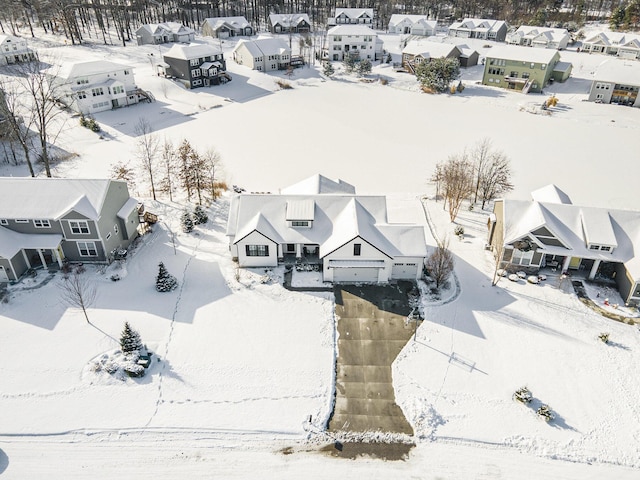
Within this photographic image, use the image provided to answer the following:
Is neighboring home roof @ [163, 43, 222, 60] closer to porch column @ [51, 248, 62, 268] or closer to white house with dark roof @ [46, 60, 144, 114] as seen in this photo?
white house with dark roof @ [46, 60, 144, 114]

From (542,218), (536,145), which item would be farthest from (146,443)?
(536,145)

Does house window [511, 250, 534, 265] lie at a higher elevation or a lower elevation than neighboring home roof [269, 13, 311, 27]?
lower

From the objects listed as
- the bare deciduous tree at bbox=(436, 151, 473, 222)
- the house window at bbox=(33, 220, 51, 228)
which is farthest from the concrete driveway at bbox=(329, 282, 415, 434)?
the house window at bbox=(33, 220, 51, 228)

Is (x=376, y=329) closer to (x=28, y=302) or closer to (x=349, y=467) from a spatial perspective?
(x=349, y=467)

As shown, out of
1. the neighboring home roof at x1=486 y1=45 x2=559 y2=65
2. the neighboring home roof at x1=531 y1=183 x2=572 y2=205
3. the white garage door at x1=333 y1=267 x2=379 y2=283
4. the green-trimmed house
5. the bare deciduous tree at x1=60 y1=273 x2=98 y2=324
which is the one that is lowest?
the bare deciduous tree at x1=60 y1=273 x2=98 y2=324

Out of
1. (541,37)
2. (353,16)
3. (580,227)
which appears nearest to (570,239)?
(580,227)

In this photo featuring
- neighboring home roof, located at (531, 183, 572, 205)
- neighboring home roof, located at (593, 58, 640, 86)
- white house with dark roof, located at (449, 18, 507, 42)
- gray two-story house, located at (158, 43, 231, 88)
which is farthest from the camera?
white house with dark roof, located at (449, 18, 507, 42)

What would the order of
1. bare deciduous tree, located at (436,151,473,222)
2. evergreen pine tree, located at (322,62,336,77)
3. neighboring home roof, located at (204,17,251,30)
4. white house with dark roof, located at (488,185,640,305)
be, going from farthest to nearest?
neighboring home roof, located at (204,17,251,30)
evergreen pine tree, located at (322,62,336,77)
bare deciduous tree, located at (436,151,473,222)
white house with dark roof, located at (488,185,640,305)
